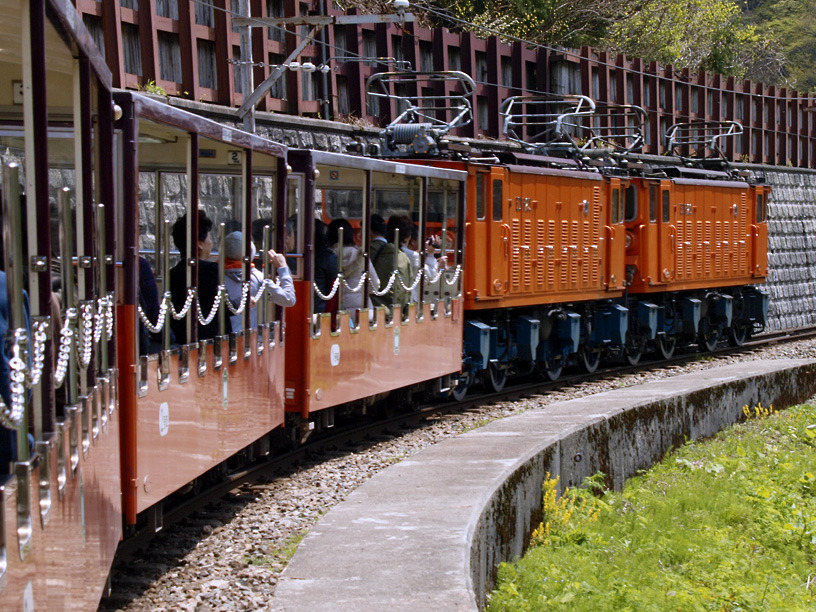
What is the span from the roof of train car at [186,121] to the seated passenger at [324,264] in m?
1.70

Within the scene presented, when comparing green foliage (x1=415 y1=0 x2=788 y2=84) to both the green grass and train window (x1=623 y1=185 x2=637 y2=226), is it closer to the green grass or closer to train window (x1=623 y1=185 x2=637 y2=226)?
train window (x1=623 y1=185 x2=637 y2=226)

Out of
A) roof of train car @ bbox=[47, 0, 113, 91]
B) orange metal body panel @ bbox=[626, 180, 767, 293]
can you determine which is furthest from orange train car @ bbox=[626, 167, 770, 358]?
roof of train car @ bbox=[47, 0, 113, 91]

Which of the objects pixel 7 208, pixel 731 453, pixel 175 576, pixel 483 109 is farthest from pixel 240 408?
pixel 483 109

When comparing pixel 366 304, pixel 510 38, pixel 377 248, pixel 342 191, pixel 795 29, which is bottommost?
pixel 366 304

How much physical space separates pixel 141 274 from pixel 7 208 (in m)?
3.55

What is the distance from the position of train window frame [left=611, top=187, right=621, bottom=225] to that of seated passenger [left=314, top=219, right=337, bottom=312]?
8.80 meters

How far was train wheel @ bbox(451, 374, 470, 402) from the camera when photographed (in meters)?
14.9

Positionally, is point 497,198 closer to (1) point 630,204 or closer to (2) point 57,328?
(1) point 630,204

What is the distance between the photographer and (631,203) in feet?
66.2

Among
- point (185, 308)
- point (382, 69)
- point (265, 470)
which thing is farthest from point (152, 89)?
point (185, 308)

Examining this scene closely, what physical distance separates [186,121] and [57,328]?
10.5ft

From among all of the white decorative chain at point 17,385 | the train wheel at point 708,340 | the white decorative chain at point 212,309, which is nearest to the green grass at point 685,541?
the white decorative chain at point 212,309

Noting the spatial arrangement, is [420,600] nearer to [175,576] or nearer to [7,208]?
[175,576]

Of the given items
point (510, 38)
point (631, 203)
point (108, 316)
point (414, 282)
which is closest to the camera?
point (108, 316)
